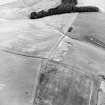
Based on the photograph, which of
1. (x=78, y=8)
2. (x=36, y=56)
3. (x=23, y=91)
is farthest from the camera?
(x=78, y=8)

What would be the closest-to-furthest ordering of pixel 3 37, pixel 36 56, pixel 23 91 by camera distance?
pixel 23 91, pixel 36 56, pixel 3 37

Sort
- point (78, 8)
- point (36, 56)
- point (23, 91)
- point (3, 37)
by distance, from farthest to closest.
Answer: point (78, 8) → point (3, 37) → point (36, 56) → point (23, 91)

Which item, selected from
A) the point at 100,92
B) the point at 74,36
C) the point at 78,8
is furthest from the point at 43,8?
the point at 100,92

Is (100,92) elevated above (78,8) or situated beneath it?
situated beneath

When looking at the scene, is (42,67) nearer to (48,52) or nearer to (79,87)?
(48,52)

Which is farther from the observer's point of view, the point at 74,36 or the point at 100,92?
the point at 74,36

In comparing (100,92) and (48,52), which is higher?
(48,52)

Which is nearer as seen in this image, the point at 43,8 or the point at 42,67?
the point at 42,67

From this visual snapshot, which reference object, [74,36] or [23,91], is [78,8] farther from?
[23,91]

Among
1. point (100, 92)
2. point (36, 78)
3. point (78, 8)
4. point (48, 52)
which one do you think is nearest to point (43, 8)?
point (78, 8)
